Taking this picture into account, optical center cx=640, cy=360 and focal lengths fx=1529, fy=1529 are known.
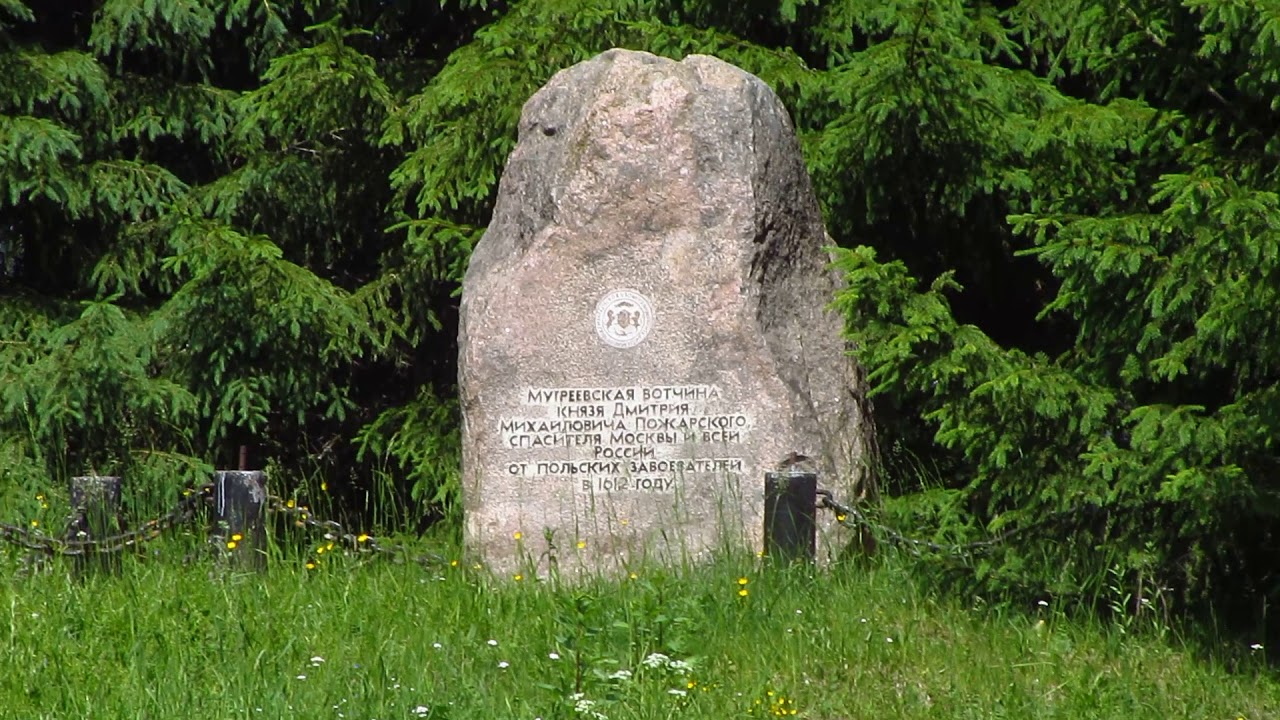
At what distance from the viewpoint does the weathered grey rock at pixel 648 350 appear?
695cm

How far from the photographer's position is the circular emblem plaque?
7035 mm

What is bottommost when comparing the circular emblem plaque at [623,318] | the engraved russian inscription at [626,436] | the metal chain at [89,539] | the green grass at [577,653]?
the green grass at [577,653]

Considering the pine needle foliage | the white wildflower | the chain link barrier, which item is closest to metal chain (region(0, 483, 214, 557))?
the chain link barrier

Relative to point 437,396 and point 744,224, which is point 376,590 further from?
point 437,396

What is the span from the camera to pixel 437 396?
30.7 feet

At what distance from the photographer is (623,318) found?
7055mm

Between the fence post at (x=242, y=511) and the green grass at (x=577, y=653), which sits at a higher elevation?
the fence post at (x=242, y=511)

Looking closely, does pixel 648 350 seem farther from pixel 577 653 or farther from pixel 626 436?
pixel 577 653

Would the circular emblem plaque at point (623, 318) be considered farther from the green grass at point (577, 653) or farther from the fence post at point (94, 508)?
the fence post at point (94, 508)

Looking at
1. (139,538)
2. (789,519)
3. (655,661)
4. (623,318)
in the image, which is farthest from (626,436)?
(139,538)

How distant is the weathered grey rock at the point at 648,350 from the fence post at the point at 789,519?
426 mm

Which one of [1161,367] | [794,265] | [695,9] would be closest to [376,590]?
[794,265]

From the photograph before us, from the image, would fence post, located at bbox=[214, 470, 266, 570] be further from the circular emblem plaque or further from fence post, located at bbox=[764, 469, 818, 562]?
fence post, located at bbox=[764, 469, 818, 562]

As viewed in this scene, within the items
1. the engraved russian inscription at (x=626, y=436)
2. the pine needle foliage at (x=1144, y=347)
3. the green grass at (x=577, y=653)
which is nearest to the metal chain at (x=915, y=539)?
the pine needle foliage at (x=1144, y=347)
